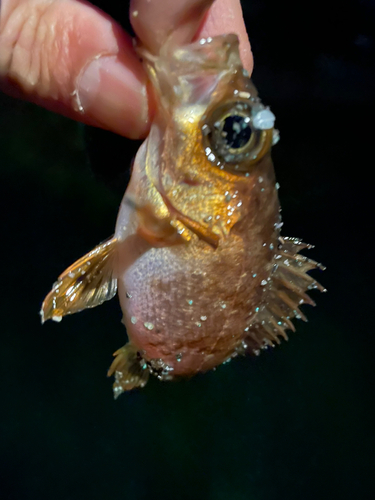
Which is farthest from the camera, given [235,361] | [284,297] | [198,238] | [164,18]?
[235,361]

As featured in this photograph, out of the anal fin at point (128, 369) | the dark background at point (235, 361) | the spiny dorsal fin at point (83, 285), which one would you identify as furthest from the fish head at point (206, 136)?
the dark background at point (235, 361)

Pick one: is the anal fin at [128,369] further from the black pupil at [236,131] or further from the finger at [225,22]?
the finger at [225,22]

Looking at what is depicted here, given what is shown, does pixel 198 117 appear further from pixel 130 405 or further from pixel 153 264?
pixel 130 405

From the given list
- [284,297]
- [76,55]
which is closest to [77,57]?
[76,55]

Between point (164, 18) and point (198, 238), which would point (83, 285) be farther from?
point (164, 18)

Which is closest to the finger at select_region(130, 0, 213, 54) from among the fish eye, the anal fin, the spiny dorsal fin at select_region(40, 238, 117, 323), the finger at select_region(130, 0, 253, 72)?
the finger at select_region(130, 0, 253, 72)

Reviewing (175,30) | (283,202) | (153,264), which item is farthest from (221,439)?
(175,30)

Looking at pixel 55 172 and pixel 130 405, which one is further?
pixel 130 405
